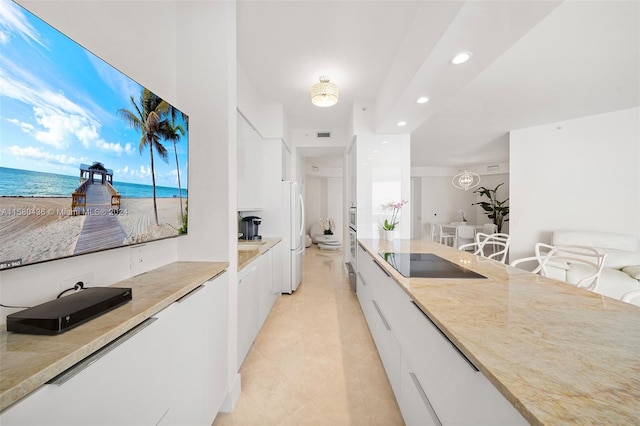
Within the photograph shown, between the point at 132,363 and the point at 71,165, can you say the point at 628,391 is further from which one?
the point at 71,165

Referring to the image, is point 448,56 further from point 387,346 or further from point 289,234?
point 289,234

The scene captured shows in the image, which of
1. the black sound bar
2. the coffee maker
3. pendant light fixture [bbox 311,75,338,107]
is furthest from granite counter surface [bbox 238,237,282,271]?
pendant light fixture [bbox 311,75,338,107]

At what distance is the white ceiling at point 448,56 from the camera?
148 cm

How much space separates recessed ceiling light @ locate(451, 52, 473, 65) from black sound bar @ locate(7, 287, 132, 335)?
7.47 feet

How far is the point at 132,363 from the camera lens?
29.5 inches

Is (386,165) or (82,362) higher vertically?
(386,165)

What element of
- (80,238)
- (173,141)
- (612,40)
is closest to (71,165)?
(80,238)

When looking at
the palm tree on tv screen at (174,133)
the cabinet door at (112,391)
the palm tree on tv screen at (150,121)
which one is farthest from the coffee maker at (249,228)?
the cabinet door at (112,391)

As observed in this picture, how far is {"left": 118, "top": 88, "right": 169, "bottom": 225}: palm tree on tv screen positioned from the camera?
111cm

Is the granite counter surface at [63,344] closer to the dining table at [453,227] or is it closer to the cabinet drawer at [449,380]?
the cabinet drawer at [449,380]

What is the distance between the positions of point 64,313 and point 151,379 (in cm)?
36

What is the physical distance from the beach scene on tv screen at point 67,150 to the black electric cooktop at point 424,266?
4.96 feet

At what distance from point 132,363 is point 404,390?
131 cm

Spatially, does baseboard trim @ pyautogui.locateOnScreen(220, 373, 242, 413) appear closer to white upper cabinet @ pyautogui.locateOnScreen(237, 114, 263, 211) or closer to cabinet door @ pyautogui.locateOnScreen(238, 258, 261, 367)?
cabinet door @ pyautogui.locateOnScreen(238, 258, 261, 367)
